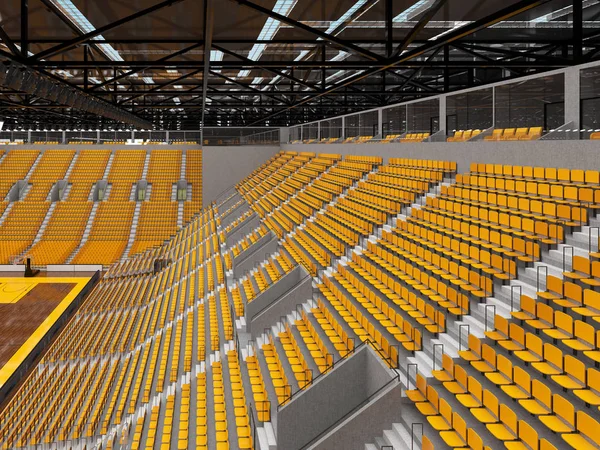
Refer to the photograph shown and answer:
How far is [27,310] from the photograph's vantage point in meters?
21.3

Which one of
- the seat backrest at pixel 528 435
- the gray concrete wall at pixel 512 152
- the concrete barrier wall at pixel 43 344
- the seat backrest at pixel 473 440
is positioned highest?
the gray concrete wall at pixel 512 152

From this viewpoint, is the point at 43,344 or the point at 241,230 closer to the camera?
the point at 43,344

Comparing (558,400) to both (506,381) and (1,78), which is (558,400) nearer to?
(506,381)

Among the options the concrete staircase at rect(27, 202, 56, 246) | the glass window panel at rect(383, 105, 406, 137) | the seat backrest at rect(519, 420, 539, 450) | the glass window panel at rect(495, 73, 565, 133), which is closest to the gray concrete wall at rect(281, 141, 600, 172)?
the glass window panel at rect(495, 73, 565, 133)

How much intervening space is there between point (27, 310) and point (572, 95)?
17964mm

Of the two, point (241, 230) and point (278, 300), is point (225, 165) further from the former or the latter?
point (278, 300)

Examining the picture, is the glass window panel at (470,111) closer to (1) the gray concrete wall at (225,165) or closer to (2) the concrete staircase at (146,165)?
(1) the gray concrete wall at (225,165)

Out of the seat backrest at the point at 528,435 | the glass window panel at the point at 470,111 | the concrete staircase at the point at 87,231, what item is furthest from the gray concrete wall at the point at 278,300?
the concrete staircase at the point at 87,231

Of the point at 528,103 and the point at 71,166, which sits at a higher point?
the point at 528,103

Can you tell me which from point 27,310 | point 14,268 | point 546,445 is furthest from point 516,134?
point 14,268

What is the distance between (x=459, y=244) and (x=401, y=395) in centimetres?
363

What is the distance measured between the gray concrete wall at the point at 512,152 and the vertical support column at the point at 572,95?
2.87 feet

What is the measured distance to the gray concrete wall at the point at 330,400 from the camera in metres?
7.83

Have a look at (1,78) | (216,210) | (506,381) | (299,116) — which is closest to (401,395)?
(506,381)
